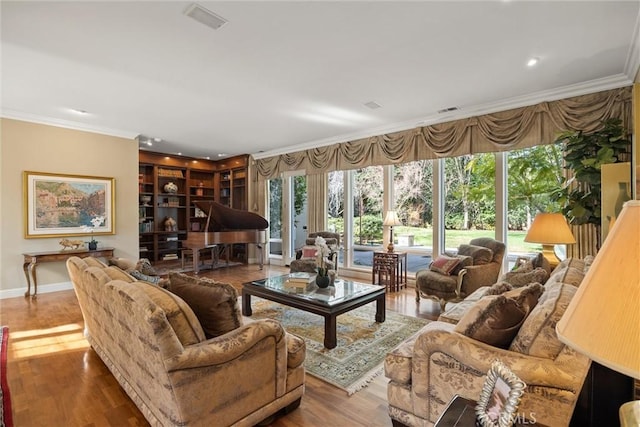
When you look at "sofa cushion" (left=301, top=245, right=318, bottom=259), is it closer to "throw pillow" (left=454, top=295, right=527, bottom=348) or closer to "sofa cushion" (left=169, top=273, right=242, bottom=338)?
"sofa cushion" (left=169, top=273, right=242, bottom=338)

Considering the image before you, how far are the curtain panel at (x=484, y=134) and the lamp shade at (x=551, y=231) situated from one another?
1.29 meters

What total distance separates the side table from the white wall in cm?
456

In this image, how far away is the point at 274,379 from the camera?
1891 mm

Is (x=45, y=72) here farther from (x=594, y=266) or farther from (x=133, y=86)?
(x=594, y=266)

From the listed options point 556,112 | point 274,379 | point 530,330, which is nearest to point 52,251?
point 274,379

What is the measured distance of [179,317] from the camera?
1.59 metres

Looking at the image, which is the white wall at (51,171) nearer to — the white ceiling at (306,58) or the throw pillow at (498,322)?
the white ceiling at (306,58)

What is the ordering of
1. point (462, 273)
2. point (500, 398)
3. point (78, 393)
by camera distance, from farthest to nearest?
point (462, 273) < point (78, 393) < point (500, 398)

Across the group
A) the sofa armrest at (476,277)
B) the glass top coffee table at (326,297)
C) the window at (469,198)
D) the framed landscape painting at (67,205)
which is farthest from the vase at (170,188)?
the sofa armrest at (476,277)

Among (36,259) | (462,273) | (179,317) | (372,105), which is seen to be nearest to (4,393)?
(179,317)

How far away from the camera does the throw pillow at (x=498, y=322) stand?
157 cm

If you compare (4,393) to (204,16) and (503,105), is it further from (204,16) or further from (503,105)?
(503,105)

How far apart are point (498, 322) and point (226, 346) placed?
1408 millimetres

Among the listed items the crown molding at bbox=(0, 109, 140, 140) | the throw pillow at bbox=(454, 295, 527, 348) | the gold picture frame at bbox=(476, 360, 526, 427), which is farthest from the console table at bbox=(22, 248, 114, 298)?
the gold picture frame at bbox=(476, 360, 526, 427)
